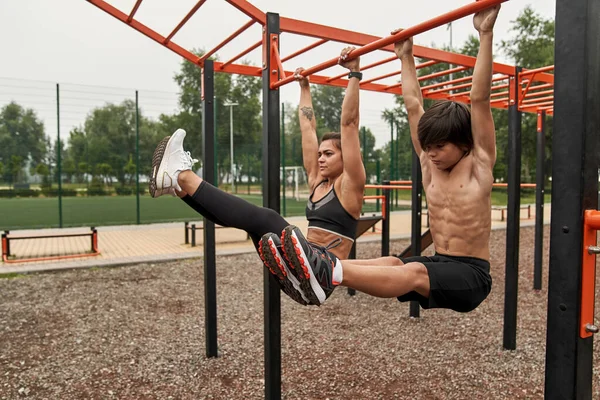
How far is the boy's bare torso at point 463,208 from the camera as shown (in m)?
1.87

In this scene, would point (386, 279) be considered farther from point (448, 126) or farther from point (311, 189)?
point (311, 189)

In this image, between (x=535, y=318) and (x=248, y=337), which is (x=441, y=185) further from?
(x=535, y=318)

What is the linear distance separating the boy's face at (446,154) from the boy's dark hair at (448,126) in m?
0.02

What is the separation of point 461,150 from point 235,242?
7.30 m

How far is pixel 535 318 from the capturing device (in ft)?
14.1

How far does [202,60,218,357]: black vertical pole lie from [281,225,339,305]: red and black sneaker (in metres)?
1.72

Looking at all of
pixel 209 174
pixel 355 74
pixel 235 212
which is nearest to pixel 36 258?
pixel 209 174

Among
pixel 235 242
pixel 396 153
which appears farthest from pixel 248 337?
pixel 396 153

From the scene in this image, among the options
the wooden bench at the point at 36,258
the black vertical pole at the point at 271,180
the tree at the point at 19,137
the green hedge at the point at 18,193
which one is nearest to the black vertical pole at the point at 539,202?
the black vertical pole at the point at 271,180

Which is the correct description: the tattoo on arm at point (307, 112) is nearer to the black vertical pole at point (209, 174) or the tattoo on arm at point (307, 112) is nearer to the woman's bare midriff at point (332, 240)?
the black vertical pole at point (209, 174)

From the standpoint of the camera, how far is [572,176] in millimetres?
1231

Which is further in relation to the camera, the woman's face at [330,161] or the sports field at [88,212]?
the sports field at [88,212]

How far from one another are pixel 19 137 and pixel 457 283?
1381cm

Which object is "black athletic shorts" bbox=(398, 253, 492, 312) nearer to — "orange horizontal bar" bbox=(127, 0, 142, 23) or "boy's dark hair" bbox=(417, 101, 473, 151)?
"boy's dark hair" bbox=(417, 101, 473, 151)
